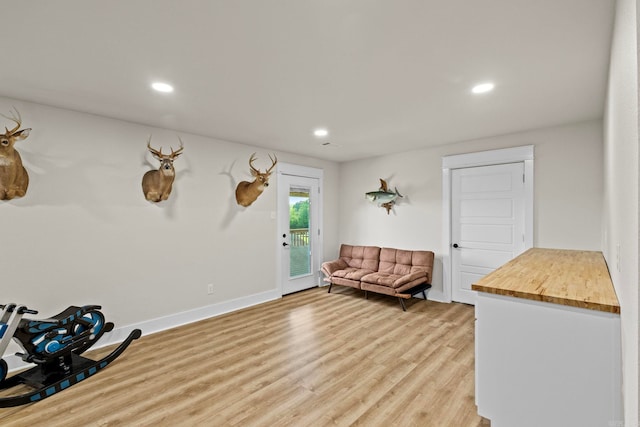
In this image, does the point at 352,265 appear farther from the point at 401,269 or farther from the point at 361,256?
the point at 401,269

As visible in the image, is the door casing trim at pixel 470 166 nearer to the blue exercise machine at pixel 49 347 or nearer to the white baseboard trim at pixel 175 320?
the white baseboard trim at pixel 175 320

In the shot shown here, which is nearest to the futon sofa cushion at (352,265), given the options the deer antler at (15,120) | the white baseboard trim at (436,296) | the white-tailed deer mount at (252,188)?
the white baseboard trim at (436,296)

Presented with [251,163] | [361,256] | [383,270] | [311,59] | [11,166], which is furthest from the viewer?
[361,256]

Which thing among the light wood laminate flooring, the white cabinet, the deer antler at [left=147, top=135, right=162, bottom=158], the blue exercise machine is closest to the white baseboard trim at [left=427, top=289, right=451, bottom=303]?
the light wood laminate flooring

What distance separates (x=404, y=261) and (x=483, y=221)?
132 centimetres

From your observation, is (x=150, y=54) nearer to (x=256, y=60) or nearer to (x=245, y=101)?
(x=256, y=60)

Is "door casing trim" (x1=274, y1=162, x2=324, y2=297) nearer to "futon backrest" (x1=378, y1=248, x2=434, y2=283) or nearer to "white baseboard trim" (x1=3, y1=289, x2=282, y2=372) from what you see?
"white baseboard trim" (x1=3, y1=289, x2=282, y2=372)

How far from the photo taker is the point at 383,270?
515 cm

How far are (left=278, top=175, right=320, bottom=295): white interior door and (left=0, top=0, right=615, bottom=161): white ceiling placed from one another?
1.86 m

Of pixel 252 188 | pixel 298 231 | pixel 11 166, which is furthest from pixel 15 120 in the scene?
pixel 298 231

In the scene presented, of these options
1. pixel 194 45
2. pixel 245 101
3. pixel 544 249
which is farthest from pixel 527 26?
pixel 544 249

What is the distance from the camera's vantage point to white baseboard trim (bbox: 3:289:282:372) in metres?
2.84

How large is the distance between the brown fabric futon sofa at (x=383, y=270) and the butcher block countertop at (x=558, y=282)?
5.60 feet

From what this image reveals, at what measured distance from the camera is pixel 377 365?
2795mm
